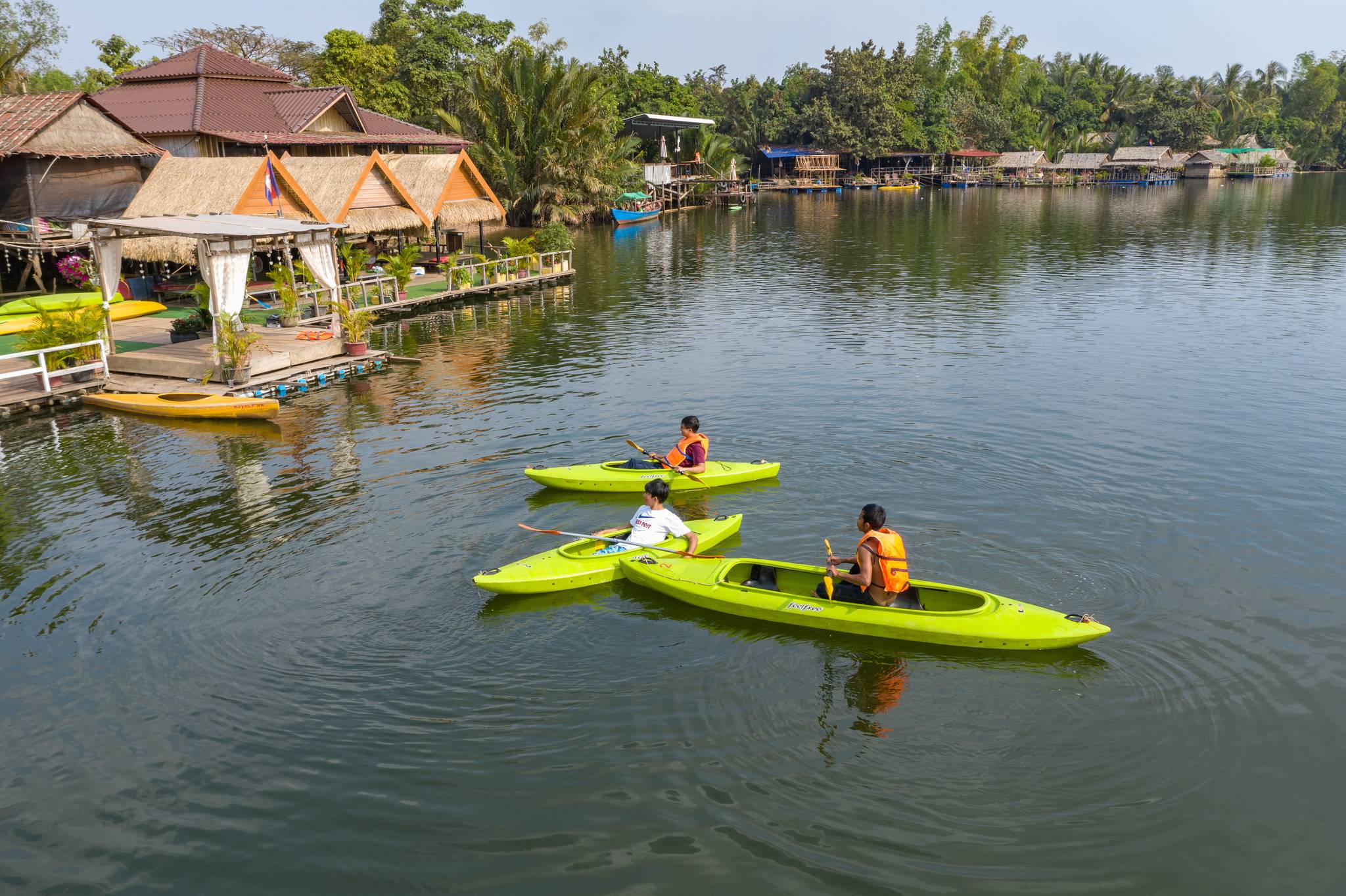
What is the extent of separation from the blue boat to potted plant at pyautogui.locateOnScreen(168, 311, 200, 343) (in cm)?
4433

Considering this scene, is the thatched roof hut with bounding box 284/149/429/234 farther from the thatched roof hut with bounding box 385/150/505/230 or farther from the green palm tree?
the green palm tree

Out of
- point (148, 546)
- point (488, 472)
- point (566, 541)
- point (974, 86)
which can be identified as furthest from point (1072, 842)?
point (974, 86)

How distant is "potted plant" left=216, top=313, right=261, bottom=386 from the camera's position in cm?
2183

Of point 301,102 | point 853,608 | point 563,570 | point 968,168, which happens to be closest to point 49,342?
point 563,570

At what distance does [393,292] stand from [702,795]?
27794 millimetres

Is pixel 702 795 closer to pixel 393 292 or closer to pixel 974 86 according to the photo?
pixel 393 292

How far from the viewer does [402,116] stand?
209ft

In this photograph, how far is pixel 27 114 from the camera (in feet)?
104

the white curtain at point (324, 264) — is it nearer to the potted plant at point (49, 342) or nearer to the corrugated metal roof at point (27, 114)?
the potted plant at point (49, 342)

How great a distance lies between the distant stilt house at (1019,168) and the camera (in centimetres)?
11019

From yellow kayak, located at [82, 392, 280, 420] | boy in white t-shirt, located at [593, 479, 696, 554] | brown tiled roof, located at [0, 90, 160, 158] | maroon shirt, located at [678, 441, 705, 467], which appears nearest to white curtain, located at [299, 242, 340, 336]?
yellow kayak, located at [82, 392, 280, 420]

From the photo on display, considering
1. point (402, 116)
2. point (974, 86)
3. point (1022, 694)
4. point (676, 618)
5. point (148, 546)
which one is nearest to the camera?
point (1022, 694)

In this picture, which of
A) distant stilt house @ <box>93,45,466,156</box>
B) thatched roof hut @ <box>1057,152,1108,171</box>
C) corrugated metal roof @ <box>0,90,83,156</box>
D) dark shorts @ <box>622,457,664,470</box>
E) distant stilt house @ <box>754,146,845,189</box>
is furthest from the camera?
thatched roof hut @ <box>1057,152,1108,171</box>

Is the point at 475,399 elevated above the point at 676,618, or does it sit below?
above
